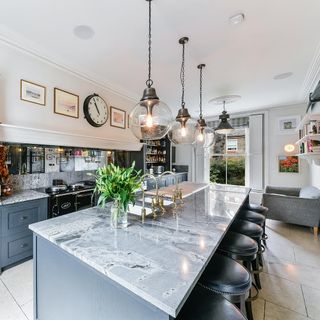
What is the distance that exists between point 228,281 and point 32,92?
325 cm

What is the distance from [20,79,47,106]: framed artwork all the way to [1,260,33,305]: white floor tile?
2.26m

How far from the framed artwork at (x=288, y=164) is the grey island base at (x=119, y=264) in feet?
15.1

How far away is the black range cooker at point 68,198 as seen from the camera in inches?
113

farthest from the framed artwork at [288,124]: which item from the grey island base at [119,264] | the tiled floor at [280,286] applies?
the grey island base at [119,264]

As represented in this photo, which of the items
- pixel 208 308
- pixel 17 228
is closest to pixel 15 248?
pixel 17 228

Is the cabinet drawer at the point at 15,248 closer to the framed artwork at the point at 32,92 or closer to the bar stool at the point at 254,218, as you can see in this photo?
the framed artwork at the point at 32,92

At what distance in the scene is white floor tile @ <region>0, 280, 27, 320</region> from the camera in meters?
1.73

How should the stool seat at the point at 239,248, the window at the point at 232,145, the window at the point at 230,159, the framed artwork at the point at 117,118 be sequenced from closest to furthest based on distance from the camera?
the stool seat at the point at 239,248 → the framed artwork at the point at 117,118 → the window at the point at 230,159 → the window at the point at 232,145

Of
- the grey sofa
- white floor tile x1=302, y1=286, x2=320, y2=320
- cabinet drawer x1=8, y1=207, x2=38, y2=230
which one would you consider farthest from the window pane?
cabinet drawer x1=8, y1=207, x2=38, y2=230

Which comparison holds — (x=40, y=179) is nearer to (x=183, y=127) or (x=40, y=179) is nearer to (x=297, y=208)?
(x=183, y=127)

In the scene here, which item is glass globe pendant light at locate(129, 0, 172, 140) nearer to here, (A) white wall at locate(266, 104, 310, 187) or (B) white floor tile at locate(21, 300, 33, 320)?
(B) white floor tile at locate(21, 300, 33, 320)

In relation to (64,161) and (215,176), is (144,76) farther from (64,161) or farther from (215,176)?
(215,176)

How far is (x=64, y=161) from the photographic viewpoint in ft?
11.6

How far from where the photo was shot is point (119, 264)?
964 millimetres
